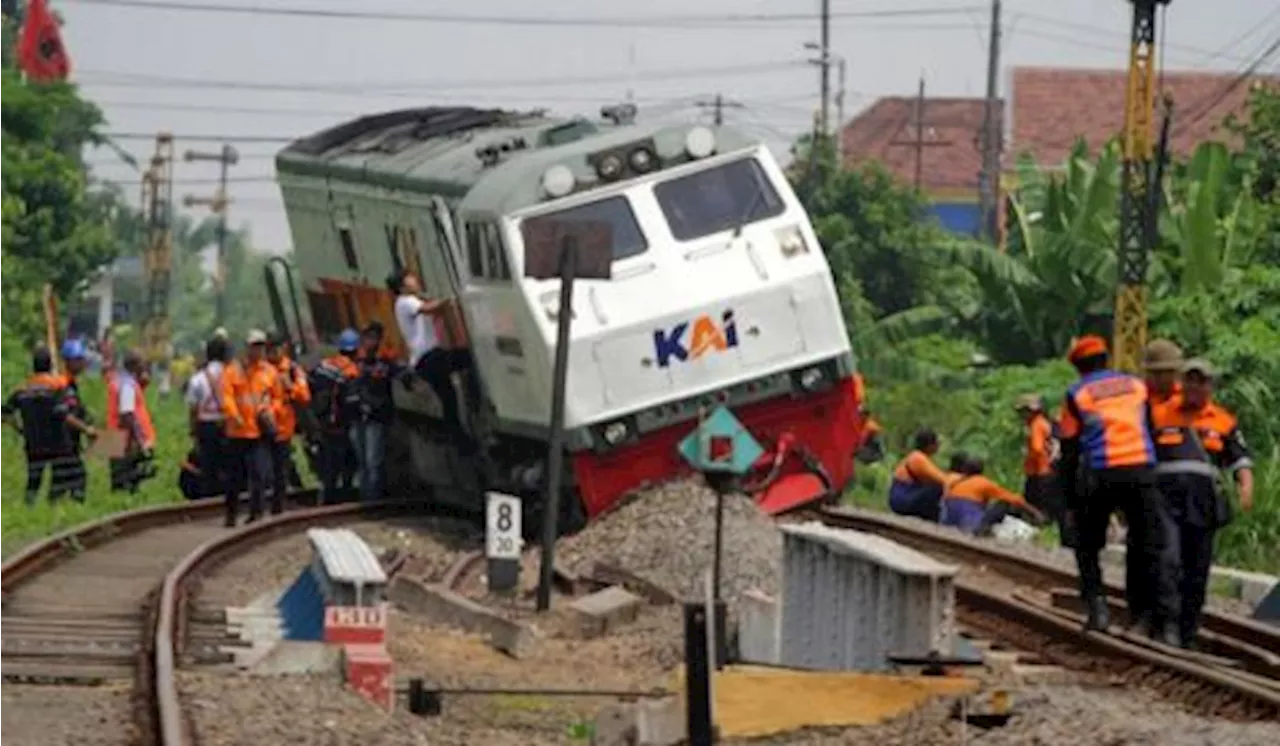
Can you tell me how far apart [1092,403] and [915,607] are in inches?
81.7

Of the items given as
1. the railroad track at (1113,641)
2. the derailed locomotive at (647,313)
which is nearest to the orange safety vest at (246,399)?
the derailed locomotive at (647,313)

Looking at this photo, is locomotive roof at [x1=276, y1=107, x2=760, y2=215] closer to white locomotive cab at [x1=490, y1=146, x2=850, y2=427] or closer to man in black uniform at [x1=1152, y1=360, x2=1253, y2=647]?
white locomotive cab at [x1=490, y1=146, x2=850, y2=427]

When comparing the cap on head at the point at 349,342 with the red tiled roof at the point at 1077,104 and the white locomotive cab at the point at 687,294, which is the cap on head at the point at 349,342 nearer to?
the white locomotive cab at the point at 687,294

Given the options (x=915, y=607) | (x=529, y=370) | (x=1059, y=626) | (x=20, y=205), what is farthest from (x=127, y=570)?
(x=20, y=205)

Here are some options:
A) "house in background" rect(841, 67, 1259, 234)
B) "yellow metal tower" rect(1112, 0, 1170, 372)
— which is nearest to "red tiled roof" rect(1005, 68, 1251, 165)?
"house in background" rect(841, 67, 1259, 234)

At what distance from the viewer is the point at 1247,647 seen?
15195 mm

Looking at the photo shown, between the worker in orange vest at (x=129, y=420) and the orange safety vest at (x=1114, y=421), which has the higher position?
the orange safety vest at (x=1114, y=421)

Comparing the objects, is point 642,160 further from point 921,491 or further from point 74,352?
point 74,352

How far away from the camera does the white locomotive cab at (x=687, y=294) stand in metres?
21.8

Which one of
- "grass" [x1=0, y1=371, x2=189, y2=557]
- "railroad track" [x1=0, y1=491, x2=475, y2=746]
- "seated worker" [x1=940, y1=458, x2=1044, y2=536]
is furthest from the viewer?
"seated worker" [x1=940, y1=458, x2=1044, y2=536]

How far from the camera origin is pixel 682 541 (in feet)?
66.5

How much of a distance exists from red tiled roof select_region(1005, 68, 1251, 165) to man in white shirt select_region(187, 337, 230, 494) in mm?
78745

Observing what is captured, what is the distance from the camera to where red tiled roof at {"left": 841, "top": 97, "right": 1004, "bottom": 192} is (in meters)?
114

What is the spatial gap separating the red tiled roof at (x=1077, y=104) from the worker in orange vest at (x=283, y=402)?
258 ft
